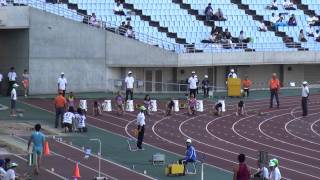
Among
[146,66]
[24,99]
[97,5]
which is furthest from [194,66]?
[24,99]

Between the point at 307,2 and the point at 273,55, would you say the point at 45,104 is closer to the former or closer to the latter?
the point at 273,55

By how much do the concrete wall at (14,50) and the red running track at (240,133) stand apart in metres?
3.38

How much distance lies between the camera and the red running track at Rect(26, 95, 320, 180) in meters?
26.6

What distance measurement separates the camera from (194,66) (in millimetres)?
46281

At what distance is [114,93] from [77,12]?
470cm

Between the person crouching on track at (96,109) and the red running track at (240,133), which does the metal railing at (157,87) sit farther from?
the person crouching on track at (96,109)

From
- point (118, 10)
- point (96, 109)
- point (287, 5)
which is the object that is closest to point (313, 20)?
point (287, 5)

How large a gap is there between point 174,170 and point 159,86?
22.9 meters

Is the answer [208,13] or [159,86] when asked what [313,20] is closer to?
[208,13]

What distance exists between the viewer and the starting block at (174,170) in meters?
23.5

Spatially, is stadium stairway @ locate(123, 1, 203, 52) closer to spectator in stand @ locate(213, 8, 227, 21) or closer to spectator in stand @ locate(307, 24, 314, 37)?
spectator in stand @ locate(213, 8, 227, 21)

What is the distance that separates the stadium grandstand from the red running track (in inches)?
2.3

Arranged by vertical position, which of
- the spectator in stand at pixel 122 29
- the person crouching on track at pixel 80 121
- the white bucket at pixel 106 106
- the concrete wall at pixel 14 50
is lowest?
the person crouching on track at pixel 80 121

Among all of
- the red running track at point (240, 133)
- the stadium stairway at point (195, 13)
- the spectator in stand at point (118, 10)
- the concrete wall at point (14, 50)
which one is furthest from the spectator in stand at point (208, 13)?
the concrete wall at point (14, 50)
